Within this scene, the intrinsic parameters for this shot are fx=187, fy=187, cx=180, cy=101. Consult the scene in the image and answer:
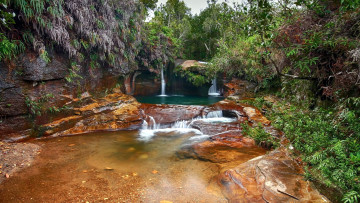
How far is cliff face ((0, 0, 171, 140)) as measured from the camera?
223 inches

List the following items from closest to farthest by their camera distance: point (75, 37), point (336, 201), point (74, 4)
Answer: point (336, 201)
point (74, 4)
point (75, 37)

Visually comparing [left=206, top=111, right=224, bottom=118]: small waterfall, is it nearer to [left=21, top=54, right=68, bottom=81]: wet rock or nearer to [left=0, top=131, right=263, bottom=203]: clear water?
[left=0, top=131, right=263, bottom=203]: clear water

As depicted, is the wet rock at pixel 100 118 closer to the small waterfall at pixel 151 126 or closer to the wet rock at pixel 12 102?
the small waterfall at pixel 151 126

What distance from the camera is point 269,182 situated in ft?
10.1

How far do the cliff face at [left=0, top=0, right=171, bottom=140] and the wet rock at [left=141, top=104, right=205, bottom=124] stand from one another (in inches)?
112

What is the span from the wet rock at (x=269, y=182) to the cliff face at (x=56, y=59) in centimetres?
628

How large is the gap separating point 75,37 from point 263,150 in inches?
319

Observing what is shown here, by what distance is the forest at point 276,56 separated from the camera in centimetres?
292

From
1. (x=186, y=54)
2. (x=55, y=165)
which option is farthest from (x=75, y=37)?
(x=186, y=54)

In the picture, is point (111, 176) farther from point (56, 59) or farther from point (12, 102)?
point (56, 59)

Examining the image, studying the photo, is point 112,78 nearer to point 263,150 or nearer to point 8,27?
point 8,27

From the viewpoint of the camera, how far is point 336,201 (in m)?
2.43

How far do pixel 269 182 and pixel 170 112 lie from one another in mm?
6131

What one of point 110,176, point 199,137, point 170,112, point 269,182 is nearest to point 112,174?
point 110,176
